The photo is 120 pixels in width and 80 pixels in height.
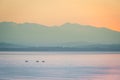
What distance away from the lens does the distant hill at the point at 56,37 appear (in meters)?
2.18

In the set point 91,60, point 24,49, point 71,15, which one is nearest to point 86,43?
point 91,60

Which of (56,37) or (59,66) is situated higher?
(56,37)

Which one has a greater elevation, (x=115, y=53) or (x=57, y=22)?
(x=57, y=22)

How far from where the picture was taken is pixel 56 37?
7.20 feet

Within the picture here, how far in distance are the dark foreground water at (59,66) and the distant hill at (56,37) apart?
7cm

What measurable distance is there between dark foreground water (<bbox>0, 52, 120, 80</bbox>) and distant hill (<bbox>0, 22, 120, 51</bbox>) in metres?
0.07

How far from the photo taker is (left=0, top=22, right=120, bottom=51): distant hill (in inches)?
85.8

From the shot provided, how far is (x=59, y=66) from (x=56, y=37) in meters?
0.26

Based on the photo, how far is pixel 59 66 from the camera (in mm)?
2148

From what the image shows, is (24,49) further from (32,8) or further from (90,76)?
(90,76)

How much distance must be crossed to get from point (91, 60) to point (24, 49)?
0.61m

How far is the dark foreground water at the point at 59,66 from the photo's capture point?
83.7 inches

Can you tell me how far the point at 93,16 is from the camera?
7.34ft

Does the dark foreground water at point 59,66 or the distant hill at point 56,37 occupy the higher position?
the distant hill at point 56,37
